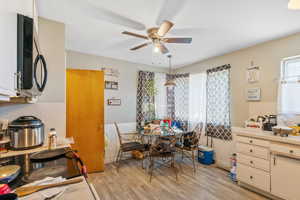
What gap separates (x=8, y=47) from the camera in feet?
2.13

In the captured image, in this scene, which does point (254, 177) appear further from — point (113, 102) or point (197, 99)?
point (113, 102)

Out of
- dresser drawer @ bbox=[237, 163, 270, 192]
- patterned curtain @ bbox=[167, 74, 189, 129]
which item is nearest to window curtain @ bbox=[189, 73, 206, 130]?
patterned curtain @ bbox=[167, 74, 189, 129]

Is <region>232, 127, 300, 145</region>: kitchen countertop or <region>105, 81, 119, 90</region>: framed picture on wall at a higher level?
<region>105, 81, 119, 90</region>: framed picture on wall

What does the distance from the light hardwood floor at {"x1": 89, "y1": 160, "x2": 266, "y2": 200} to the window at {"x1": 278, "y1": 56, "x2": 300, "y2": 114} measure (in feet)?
4.88

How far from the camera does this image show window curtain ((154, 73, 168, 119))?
444cm

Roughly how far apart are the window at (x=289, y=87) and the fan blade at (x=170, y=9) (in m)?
2.14

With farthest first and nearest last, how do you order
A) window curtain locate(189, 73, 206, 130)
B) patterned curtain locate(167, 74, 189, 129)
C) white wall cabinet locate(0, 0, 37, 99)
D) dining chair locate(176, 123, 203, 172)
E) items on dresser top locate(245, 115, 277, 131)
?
patterned curtain locate(167, 74, 189, 129) → window curtain locate(189, 73, 206, 130) → dining chair locate(176, 123, 203, 172) → items on dresser top locate(245, 115, 277, 131) → white wall cabinet locate(0, 0, 37, 99)

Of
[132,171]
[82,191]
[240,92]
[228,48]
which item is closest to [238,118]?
[240,92]

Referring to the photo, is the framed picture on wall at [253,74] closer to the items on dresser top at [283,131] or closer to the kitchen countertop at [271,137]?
the kitchen countertop at [271,137]

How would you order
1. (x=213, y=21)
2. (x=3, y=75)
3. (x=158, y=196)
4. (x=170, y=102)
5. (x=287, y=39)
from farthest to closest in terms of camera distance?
(x=170, y=102)
(x=287, y=39)
(x=158, y=196)
(x=213, y=21)
(x=3, y=75)

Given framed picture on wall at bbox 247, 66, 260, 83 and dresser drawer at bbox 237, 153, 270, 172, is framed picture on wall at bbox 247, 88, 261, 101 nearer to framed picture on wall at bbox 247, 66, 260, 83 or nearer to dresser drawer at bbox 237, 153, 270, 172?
framed picture on wall at bbox 247, 66, 260, 83

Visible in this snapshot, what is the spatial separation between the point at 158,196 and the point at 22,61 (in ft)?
7.65

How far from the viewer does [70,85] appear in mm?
2750

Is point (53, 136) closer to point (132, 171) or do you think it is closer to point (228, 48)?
point (132, 171)
